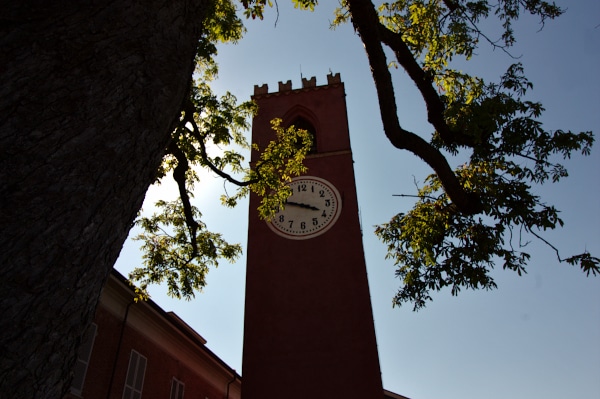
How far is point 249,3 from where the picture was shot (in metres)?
6.57

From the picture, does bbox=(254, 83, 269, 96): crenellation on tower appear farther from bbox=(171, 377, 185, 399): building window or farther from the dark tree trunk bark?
the dark tree trunk bark

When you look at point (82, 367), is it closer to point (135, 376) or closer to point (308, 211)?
point (135, 376)

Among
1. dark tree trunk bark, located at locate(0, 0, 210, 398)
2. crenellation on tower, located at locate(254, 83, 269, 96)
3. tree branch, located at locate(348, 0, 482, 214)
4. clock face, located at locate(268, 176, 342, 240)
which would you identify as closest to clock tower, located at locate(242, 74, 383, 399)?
clock face, located at locate(268, 176, 342, 240)

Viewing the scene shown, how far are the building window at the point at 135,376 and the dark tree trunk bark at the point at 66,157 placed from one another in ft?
41.6

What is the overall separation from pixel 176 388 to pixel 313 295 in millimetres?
6048

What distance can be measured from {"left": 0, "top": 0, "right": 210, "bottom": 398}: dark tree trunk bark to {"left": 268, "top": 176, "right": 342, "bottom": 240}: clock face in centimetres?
1298

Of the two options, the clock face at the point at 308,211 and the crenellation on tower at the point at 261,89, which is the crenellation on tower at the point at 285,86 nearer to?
the crenellation on tower at the point at 261,89

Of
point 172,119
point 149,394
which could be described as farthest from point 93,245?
point 149,394

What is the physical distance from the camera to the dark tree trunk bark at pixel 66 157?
4.09 ft

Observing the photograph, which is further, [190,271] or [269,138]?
[269,138]

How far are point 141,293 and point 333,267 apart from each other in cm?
551

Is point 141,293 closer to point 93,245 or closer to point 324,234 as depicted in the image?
point 324,234

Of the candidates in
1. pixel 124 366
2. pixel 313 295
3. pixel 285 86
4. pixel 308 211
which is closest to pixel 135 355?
pixel 124 366

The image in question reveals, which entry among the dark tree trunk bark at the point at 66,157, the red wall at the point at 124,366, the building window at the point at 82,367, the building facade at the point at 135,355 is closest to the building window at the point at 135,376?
the building facade at the point at 135,355
